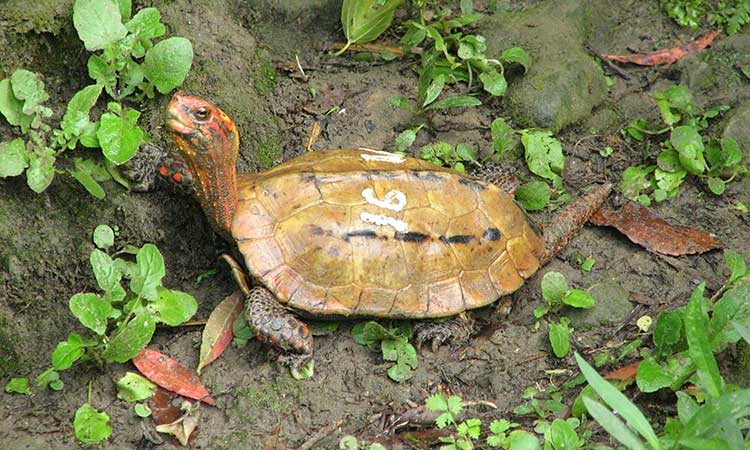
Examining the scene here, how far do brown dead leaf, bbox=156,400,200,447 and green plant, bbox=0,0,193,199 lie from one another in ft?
4.15

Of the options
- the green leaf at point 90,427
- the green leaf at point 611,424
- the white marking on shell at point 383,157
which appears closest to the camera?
the green leaf at point 611,424

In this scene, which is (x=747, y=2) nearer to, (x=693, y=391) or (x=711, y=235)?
(x=711, y=235)

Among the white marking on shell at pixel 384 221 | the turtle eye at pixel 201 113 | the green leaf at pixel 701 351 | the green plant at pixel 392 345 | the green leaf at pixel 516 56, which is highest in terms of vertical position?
the turtle eye at pixel 201 113

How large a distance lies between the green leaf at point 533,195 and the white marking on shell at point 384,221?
114 cm

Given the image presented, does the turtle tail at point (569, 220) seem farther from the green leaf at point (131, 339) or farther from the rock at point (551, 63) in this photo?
the green leaf at point (131, 339)

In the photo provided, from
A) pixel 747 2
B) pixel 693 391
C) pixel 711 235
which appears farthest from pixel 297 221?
pixel 747 2

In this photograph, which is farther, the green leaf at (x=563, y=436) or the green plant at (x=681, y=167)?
the green plant at (x=681, y=167)

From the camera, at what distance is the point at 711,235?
5.34 metres

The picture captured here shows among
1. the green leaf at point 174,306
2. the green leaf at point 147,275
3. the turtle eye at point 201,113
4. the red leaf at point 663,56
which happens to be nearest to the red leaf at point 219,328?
the green leaf at point 174,306

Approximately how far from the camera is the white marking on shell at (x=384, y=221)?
4.66 m

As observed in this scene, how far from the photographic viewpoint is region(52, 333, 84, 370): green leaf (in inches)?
157

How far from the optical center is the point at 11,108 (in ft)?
13.5

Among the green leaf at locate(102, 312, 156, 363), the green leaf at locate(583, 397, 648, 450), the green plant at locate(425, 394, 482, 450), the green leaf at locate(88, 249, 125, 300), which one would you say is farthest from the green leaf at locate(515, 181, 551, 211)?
the green leaf at locate(88, 249, 125, 300)

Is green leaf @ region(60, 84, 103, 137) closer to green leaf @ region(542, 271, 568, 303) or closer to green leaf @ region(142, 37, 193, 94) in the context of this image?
green leaf @ region(142, 37, 193, 94)
